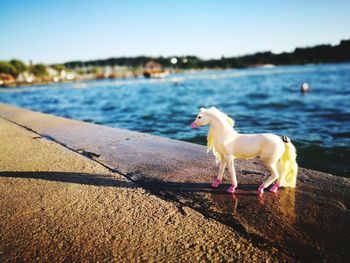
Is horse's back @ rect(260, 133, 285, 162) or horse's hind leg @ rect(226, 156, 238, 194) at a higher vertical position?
horse's back @ rect(260, 133, 285, 162)

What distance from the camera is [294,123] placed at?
35.6ft

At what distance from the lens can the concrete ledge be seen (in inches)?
80.7

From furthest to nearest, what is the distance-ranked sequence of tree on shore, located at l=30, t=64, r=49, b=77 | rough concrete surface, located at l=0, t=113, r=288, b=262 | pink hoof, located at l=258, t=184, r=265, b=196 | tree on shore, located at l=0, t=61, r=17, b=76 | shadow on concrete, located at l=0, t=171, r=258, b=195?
tree on shore, located at l=30, t=64, r=49, b=77
tree on shore, located at l=0, t=61, r=17, b=76
shadow on concrete, located at l=0, t=171, r=258, b=195
pink hoof, located at l=258, t=184, r=265, b=196
rough concrete surface, located at l=0, t=113, r=288, b=262

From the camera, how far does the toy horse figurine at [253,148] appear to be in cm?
271

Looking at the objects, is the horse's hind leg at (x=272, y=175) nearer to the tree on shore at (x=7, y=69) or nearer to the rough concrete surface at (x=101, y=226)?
the rough concrete surface at (x=101, y=226)

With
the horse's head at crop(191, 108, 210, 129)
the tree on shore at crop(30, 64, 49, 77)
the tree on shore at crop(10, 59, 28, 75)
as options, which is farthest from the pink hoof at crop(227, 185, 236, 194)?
the tree on shore at crop(30, 64, 49, 77)

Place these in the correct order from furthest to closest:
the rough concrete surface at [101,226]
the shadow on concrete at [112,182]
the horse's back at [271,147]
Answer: the shadow on concrete at [112,182] → the horse's back at [271,147] → the rough concrete surface at [101,226]

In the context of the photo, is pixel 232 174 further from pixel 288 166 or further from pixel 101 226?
pixel 101 226

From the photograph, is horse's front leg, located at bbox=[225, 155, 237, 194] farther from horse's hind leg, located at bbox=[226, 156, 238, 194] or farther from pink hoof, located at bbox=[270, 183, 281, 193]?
pink hoof, located at bbox=[270, 183, 281, 193]

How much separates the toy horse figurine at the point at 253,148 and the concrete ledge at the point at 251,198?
184mm

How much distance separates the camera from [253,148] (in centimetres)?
275

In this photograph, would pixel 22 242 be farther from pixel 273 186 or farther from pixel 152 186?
pixel 273 186

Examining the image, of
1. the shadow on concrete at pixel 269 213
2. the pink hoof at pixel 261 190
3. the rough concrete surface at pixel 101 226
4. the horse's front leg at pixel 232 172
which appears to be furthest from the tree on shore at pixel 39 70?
the pink hoof at pixel 261 190

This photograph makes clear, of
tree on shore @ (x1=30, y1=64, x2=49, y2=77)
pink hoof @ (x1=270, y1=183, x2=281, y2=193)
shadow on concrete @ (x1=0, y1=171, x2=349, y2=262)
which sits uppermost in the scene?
tree on shore @ (x1=30, y1=64, x2=49, y2=77)
